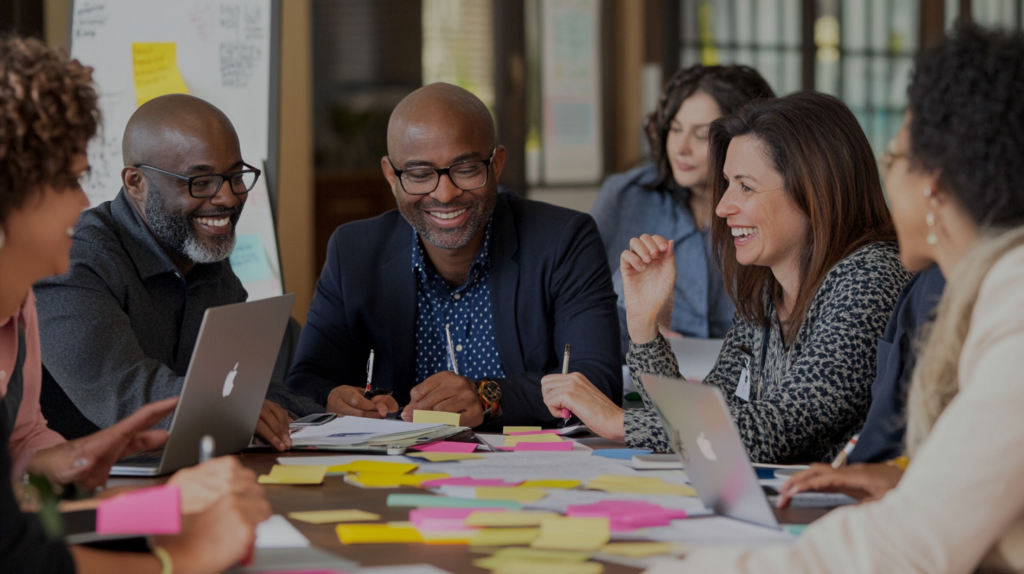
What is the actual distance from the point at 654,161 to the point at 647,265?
155 cm

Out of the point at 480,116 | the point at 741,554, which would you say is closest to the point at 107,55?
the point at 480,116

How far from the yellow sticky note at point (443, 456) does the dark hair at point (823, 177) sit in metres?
0.71

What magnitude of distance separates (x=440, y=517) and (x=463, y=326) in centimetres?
128

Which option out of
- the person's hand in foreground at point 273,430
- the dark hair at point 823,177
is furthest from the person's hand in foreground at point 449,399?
the dark hair at point 823,177

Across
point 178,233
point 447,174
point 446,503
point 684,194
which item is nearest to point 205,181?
point 178,233

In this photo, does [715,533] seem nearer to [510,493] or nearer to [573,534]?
[573,534]

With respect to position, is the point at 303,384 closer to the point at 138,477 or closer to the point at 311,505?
the point at 138,477

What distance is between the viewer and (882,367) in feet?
5.28

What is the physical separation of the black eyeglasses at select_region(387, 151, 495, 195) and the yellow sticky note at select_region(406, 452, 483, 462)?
0.92m

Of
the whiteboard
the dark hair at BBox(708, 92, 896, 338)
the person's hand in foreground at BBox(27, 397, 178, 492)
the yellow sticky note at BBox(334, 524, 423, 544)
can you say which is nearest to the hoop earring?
the yellow sticky note at BBox(334, 524, 423, 544)

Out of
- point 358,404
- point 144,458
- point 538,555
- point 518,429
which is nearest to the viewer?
point 538,555

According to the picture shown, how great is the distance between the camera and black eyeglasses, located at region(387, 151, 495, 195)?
2445 millimetres

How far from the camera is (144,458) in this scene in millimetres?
1616

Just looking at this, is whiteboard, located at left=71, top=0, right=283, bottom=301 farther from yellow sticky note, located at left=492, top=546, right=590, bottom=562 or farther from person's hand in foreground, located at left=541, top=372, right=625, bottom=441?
yellow sticky note, located at left=492, top=546, right=590, bottom=562
